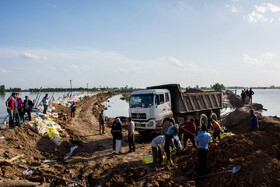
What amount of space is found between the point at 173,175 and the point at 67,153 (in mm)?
5299

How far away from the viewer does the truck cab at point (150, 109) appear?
9.74 meters

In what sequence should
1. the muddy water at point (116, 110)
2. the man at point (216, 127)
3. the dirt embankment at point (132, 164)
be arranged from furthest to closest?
the muddy water at point (116, 110) < the man at point (216, 127) < the dirt embankment at point (132, 164)

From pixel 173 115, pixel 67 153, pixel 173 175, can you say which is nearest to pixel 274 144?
pixel 173 175

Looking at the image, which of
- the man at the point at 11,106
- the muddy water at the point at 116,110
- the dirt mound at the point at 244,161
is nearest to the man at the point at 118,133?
the dirt mound at the point at 244,161

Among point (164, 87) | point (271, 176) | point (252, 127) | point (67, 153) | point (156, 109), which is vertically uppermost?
point (164, 87)

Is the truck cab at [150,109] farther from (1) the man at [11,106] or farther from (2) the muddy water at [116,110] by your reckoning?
(2) the muddy water at [116,110]

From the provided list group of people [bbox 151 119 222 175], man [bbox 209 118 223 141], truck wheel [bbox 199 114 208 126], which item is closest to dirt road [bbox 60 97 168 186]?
group of people [bbox 151 119 222 175]

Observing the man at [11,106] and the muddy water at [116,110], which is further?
the muddy water at [116,110]

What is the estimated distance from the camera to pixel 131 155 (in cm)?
812

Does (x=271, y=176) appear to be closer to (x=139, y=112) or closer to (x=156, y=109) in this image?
(x=156, y=109)

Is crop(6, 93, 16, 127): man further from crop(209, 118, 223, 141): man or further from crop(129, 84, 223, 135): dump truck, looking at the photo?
crop(209, 118, 223, 141): man

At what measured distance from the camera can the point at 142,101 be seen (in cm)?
1022

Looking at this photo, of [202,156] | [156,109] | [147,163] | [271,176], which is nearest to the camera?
[271,176]

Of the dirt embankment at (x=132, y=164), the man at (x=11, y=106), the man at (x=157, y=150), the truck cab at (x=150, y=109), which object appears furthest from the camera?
the truck cab at (x=150, y=109)
